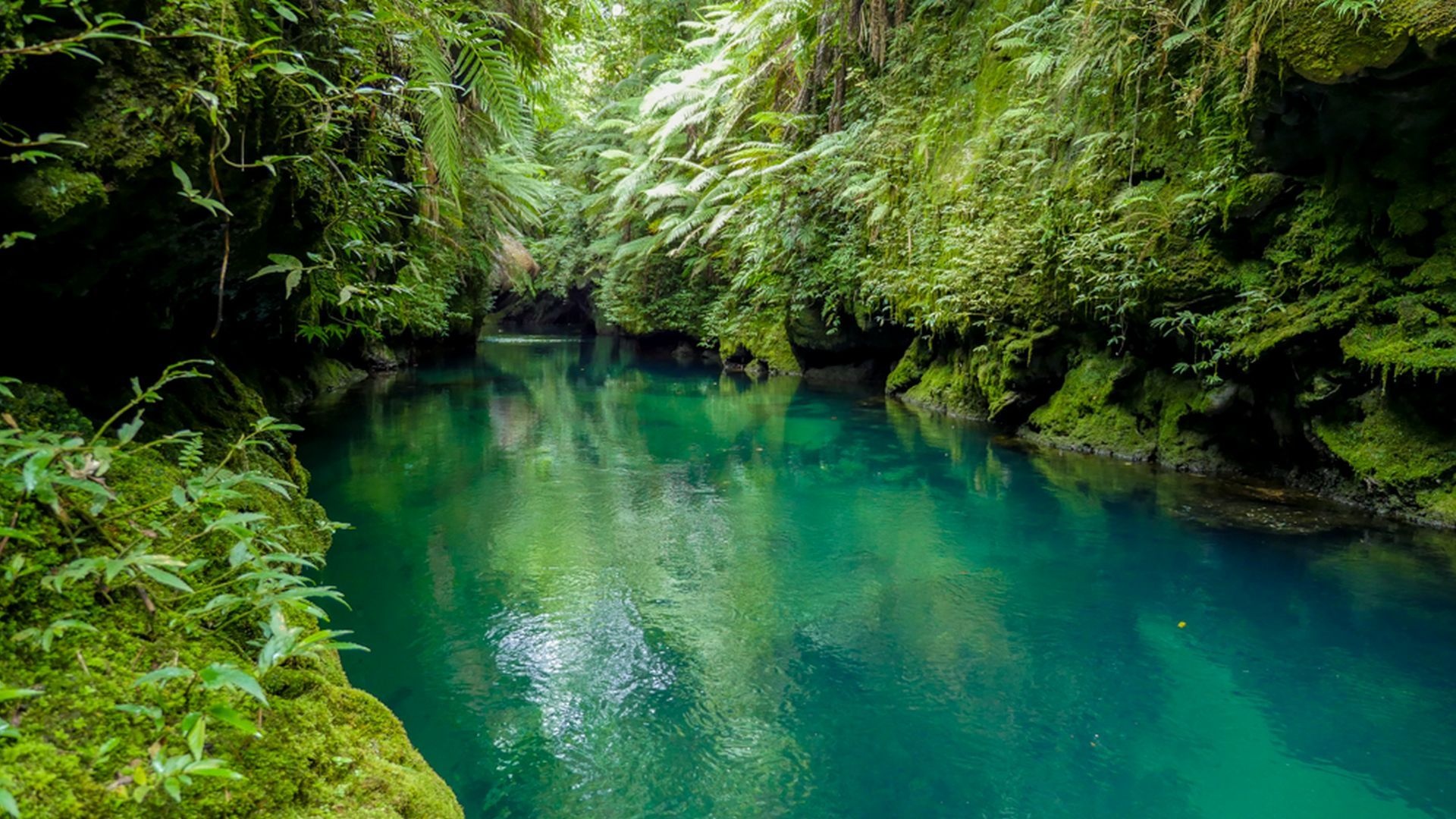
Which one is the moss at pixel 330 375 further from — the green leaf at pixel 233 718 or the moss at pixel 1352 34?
the moss at pixel 1352 34

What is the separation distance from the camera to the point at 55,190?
162 centimetres

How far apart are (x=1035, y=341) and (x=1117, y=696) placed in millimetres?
5950

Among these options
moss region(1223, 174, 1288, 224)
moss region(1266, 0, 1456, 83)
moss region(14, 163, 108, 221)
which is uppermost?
moss region(1266, 0, 1456, 83)

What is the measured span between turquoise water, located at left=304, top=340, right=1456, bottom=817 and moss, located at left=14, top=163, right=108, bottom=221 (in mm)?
2176

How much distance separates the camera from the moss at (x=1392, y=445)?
5.19 m

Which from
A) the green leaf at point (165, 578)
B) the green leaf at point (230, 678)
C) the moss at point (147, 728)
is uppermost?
the green leaf at point (165, 578)

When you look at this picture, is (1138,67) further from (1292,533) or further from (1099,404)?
(1292,533)

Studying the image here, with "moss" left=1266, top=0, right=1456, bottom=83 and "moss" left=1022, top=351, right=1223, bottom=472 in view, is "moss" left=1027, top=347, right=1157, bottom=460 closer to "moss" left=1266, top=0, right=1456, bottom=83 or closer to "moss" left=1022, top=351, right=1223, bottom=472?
Result: "moss" left=1022, top=351, right=1223, bottom=472

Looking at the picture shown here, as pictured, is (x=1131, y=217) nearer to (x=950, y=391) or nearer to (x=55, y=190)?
(x=950, y=391)

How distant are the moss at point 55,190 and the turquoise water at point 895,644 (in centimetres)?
218

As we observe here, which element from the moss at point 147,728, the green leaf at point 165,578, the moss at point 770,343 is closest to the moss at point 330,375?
the moss at point 770,343

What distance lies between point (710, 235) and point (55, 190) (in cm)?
1431

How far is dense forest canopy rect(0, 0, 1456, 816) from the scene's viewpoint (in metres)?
1.40

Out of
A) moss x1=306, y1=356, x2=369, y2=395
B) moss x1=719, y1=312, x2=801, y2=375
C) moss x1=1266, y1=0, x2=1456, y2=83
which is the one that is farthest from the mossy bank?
moss x1=306, y1=356, x2=369, y2=395
